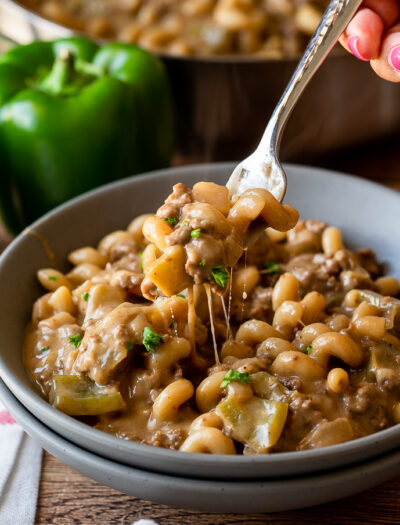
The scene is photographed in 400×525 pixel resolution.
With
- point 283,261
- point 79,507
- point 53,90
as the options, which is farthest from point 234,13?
point 79,507

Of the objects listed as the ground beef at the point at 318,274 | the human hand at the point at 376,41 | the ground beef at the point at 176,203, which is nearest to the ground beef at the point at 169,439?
the ground beef at the point at 176,203

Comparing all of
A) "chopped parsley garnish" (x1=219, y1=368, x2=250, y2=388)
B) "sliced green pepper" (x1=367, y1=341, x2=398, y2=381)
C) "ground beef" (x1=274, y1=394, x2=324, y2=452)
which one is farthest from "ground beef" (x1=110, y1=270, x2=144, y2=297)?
"sliced green pepper" (x1=367, y1=341, x2=398, y2=381)

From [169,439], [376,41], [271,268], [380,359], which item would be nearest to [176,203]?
[271,268]

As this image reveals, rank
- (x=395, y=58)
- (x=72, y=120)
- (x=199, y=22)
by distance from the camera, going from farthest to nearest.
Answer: (x=199, y=22) → (x=72, y=120) → (x=395, y=58)

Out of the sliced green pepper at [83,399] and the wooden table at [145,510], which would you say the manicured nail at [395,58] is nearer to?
the wooden table at [145,510]

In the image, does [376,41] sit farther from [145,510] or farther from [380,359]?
[145,510]

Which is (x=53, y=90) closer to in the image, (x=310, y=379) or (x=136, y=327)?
(x=136, y=327)
